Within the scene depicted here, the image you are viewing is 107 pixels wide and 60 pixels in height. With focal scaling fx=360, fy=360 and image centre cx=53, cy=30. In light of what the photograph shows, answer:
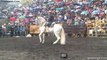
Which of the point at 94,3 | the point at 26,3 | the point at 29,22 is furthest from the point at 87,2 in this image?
the point at 26,3

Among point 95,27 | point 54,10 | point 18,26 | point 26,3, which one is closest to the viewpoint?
point 95,27

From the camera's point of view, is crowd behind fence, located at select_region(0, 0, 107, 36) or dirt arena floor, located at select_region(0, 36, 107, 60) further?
crowd behind fence, located at select_region(0, 0, 107, 36)

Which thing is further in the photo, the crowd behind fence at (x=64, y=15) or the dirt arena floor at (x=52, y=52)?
the crowd behind fence at (x=64, y=15)

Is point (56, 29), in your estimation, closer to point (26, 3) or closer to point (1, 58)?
point (1, 58)

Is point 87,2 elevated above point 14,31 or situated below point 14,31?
above

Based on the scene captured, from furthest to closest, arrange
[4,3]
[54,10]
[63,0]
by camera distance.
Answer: [4,3]
[63,0]
[54,10]

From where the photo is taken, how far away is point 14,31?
32.4m

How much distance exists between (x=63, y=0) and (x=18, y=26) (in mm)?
7357

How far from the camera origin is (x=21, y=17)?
3553 cm

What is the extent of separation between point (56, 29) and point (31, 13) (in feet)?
53.7

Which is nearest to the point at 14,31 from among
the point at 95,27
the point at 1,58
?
the point at 95,27

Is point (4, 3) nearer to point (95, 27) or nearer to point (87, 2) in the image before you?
point (87, 2)

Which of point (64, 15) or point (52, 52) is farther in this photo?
point (64, 15)

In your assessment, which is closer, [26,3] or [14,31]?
[14,31]
